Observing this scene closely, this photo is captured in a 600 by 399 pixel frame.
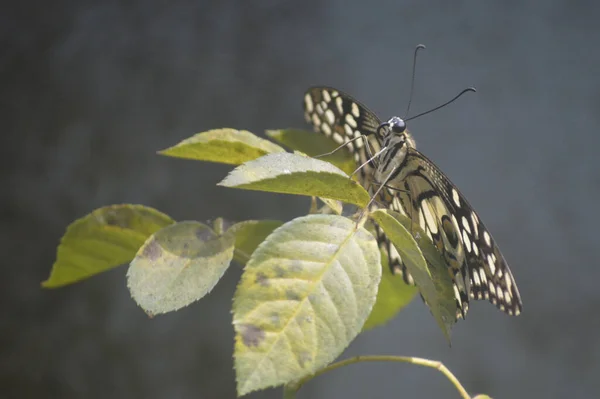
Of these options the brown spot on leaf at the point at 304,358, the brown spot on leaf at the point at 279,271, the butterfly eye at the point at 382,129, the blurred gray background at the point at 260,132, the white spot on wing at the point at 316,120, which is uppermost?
the butterfly eye at the point at 382,129

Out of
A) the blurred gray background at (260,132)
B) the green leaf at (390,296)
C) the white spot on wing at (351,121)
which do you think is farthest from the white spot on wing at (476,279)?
the blurred gray background at (260,132)

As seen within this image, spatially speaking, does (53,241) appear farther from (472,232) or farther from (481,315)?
(472,232)

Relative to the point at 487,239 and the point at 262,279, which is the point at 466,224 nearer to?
the point at 487,239

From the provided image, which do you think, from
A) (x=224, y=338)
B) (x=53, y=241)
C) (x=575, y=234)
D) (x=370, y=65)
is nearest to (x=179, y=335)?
(x=224, y=338)

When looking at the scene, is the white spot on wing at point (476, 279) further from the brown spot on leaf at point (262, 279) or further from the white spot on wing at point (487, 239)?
the brown spot on leaf at point (262, 279)

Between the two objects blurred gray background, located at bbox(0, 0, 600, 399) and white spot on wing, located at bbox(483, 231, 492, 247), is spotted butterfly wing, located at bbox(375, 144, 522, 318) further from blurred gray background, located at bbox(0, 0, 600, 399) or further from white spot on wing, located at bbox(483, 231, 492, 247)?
blurred gray background, located at bbox(0, 0, 600, 399)

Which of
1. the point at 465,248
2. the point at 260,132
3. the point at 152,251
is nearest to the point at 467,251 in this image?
the point at 465,248
